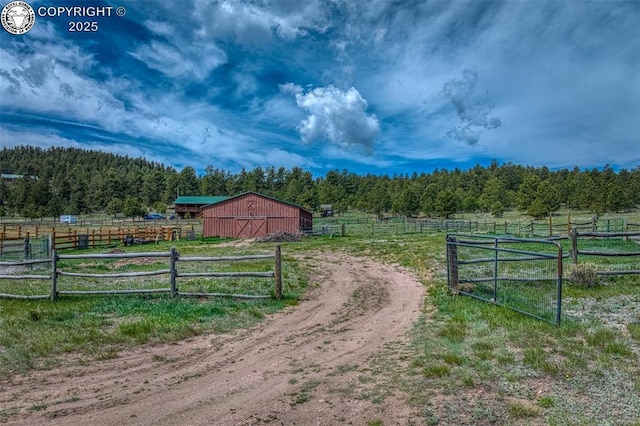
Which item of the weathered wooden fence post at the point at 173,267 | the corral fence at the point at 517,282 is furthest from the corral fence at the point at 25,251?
the corral fence at the point at 517,282

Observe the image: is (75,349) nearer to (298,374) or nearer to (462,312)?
(298,374)

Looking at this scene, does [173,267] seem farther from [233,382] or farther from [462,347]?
[462,347]

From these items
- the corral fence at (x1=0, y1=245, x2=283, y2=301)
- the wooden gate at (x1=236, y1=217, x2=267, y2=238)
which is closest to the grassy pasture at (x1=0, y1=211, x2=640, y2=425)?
the corral fence at (x1=0, y1=245, x2=283, y2=301)

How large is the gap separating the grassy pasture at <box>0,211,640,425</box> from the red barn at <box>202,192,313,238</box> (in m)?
31.6

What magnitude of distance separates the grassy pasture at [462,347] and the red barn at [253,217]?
3164cm

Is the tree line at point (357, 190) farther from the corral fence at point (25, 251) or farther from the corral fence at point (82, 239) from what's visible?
the corral fence at point (25, 251)

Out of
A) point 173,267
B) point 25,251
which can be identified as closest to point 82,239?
point 25,251

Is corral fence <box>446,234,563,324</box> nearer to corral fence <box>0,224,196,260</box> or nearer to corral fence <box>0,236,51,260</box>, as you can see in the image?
corral fence <box>0,224,196,260</box>

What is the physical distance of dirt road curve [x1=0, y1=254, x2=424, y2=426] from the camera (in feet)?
14.8

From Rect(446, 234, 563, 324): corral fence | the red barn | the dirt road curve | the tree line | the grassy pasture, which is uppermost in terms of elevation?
the tree line

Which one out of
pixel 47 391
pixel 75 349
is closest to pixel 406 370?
pixel 47 391

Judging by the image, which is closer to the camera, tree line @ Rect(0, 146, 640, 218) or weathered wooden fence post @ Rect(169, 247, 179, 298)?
weathered wooden fence post @ Rect(169, 247, 179, 298)

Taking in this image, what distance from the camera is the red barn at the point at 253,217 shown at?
42.6 metres

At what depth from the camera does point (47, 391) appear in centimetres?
527
